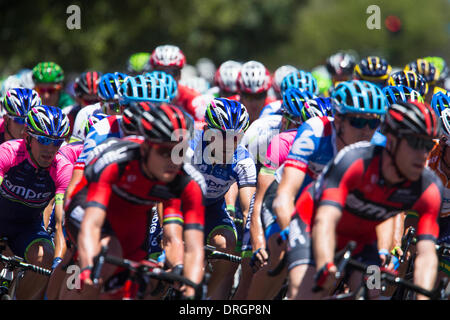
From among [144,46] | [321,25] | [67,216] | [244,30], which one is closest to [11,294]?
[67,216]

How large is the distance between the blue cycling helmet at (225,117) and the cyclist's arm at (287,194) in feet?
5.31

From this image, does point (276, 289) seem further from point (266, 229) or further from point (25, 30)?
point (25, 30)

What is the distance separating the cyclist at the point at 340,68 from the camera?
50.4 feet

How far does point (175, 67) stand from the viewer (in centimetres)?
1399

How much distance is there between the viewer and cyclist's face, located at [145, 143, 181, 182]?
6184 mm

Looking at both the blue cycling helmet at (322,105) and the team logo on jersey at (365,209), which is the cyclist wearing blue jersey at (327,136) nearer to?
the team logo on jersey at (365,209)

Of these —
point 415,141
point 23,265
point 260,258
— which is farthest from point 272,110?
point 415,141

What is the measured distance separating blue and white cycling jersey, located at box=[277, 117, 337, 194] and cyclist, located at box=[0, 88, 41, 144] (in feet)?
14.4

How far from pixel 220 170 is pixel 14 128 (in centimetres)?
310

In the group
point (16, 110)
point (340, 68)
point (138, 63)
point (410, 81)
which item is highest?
point (138, 63)

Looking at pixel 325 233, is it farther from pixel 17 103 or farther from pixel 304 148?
pixel 17 103

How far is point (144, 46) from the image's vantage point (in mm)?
39312

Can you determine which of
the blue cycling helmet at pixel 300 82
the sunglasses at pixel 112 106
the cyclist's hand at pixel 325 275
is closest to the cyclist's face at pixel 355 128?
the cyclist's hand at pixel 325 275
